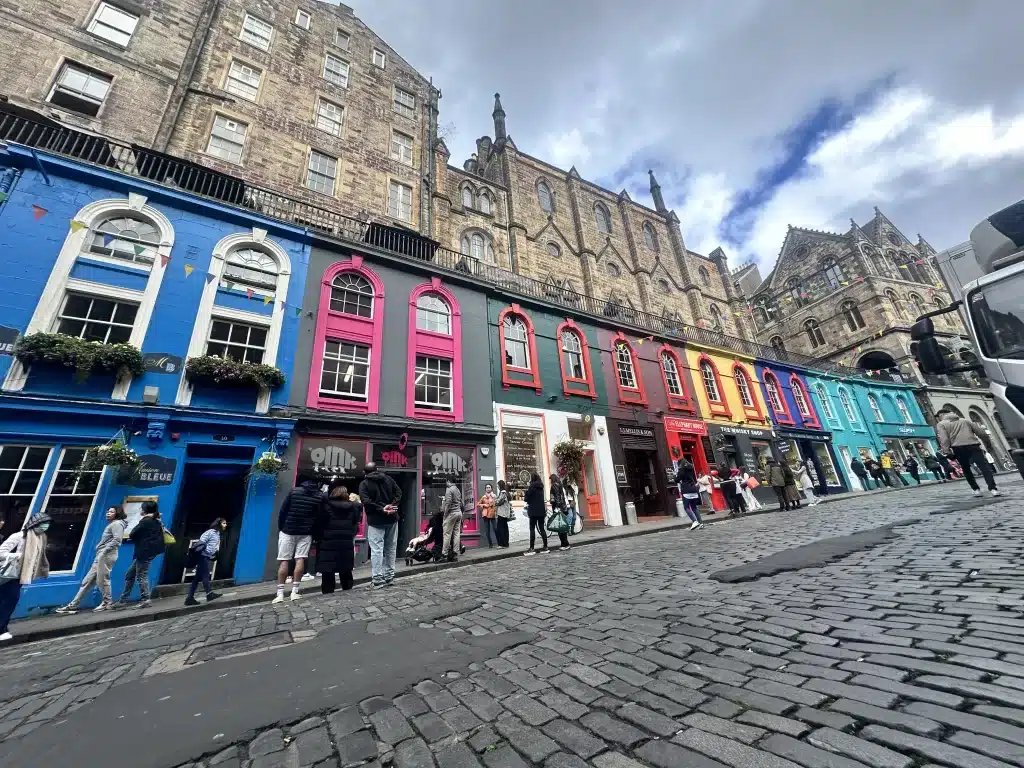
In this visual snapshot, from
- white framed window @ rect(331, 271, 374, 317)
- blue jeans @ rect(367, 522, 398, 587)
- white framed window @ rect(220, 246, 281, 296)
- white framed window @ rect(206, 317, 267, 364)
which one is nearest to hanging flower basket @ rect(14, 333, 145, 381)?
white framed window @ rect(206, 317, 267, 364)

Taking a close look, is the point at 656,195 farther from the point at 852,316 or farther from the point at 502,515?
the point at 502,515

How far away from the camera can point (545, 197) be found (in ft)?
91.6

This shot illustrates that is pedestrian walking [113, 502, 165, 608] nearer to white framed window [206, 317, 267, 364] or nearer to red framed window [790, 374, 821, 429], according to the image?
white framed window [206, 317, 267, 364]

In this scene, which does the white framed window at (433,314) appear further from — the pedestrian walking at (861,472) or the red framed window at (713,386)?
the pedestrian walking at (861,472)

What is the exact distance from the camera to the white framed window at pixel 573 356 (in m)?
16.3

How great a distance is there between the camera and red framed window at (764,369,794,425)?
21953mm

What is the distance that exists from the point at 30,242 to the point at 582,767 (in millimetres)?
14156

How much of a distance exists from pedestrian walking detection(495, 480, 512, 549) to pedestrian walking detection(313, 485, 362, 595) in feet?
17.1

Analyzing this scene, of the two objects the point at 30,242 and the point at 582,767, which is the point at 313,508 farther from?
the point at 30,242

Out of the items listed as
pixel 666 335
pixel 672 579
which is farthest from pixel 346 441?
pixel 666 335

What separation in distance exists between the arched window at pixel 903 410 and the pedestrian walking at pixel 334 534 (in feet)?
120

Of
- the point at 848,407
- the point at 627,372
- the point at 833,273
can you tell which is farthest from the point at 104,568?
the point at 833,273

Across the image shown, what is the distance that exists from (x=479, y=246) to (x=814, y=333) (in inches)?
1288

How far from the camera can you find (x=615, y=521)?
1430cm
